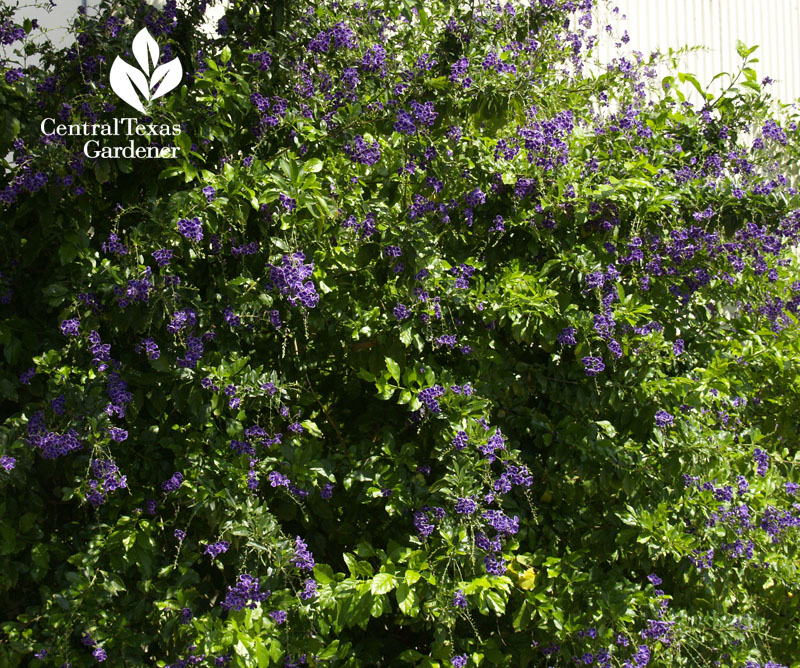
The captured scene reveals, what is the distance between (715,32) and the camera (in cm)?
499

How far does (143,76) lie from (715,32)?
4.04m

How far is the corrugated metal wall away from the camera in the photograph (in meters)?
4.35

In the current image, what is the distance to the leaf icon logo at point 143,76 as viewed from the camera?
2.07m

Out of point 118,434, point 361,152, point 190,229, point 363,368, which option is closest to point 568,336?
point 363,368

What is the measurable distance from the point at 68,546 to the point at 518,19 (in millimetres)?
2382

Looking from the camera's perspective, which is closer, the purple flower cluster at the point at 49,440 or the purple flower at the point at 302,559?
the purple flower cluster at the point at 49,440

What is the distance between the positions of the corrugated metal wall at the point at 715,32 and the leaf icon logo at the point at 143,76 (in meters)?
2.52

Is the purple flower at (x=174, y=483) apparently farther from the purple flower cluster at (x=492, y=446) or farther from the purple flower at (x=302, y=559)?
the purple flower cluster at (x=492, y=446)

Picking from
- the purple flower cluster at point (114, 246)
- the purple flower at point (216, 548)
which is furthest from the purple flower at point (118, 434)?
the purple flower cluster at point (114, 246)

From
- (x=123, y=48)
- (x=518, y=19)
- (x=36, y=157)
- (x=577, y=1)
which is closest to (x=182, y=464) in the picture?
(x=36, y=157)

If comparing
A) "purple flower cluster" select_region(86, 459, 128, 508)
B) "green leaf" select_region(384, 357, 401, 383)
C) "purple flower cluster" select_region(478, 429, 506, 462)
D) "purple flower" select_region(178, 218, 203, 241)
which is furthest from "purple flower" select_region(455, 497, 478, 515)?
"purple flower" select_region(178, 218, 203, 241)

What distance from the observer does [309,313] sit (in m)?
2.28

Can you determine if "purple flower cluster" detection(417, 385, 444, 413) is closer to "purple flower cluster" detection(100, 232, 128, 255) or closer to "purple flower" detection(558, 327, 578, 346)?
"purple flower" detection(558, 327, 578, 346)

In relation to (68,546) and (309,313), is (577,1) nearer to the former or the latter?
(309,313)
